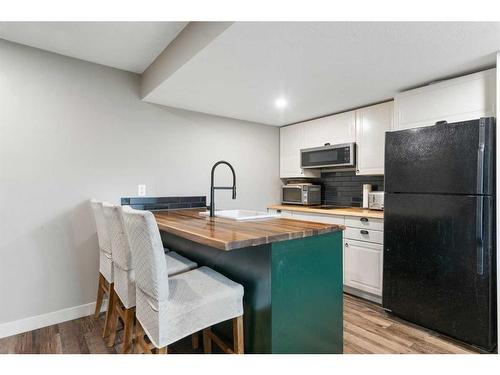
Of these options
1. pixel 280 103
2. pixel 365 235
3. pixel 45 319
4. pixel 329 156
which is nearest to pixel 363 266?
pixel 365 235

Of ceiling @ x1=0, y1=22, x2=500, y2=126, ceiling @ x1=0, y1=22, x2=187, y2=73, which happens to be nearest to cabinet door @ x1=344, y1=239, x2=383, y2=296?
ceiling @ x1=0, y1=22, x2=500, y2=126

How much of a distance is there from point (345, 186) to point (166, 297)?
9.17ft

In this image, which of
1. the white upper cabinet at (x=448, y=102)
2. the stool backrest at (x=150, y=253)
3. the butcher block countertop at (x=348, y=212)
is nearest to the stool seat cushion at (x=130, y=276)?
the stool backrest at (x=150, y=253)

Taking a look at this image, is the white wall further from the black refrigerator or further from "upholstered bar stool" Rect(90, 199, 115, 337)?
the black refrigerator

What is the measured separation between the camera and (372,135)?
293 cm

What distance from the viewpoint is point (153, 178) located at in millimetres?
2855

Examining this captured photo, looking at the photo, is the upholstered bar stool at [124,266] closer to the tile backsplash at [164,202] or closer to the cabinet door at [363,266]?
the tile backsplash at [164,202]

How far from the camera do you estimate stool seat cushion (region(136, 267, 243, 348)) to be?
1.26 m

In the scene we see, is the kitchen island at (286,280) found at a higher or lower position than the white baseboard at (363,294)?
higher

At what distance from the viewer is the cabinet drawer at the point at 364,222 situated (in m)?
2.58

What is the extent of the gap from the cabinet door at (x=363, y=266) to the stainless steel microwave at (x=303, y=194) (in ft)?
2.74
